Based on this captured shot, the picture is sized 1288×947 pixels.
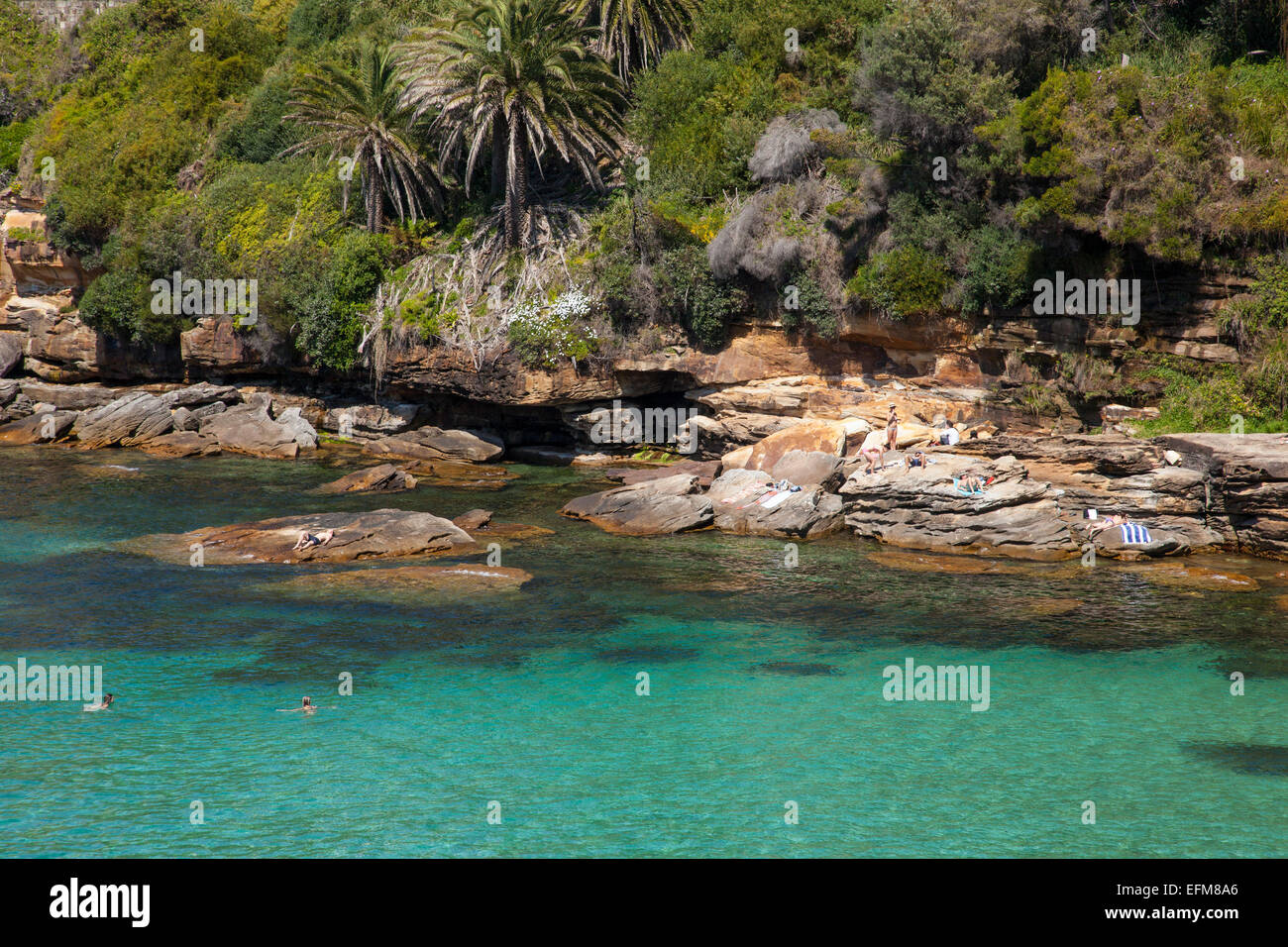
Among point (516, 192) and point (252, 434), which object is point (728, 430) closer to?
point (516, 192)

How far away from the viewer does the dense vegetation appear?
27.1 m

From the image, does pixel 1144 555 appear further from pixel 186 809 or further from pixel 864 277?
pixel 186 809

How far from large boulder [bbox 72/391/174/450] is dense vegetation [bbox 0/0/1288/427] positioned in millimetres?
5538

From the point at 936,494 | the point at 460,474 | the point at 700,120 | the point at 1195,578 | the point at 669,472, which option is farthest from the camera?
the point at 700,120

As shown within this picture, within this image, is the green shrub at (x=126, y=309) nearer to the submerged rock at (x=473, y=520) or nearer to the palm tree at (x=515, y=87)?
the palm tree at (x=515, y=87)

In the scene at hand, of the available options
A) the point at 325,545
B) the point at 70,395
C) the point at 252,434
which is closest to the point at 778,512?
the point at 325,545

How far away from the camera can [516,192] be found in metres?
38.2

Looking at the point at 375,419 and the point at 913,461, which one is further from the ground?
the point at 375,419

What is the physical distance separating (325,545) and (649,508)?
8725 millimetres

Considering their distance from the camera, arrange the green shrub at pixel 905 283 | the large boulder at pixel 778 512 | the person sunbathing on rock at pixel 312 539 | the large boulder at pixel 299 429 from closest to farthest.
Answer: the person sunbathing on rock at pixel 312 539 → the large boulder at pixel 778 512 → the green shrub at pixel 905 283 → the large boulder at pixel 299 429

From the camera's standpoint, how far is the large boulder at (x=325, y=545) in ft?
81.5

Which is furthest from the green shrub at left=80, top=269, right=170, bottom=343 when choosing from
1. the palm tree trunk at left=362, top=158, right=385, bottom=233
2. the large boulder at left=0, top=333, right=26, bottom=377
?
the palm tree trunk at left=362, top=158, right=385, bottom=233

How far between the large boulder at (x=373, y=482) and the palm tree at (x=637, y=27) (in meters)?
20.0

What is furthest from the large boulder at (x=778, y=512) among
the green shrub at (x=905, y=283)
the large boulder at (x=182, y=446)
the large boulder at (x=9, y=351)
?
the large boulder at (x=9, y=351)
